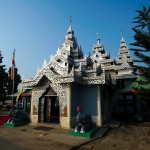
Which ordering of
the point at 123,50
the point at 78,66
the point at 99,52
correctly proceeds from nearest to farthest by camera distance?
the point at 78,66 → the point at 123,50 → the point at 99,52

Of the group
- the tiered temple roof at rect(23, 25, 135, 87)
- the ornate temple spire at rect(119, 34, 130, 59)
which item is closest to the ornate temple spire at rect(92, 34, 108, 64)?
the tiered temple roof at rect(23, 25, 135, 87)

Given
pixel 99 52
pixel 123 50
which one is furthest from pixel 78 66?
pixel 123 50

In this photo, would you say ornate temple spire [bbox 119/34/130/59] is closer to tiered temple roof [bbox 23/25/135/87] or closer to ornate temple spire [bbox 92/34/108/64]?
tiered temple roof [bbox 23/25/135/87]

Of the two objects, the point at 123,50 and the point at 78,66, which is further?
the point at 123,50

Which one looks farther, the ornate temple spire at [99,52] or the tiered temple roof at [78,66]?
the ornate temple spire at [99,52]

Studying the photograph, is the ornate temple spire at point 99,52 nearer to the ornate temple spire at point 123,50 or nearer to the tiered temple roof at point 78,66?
the tiered temple roof at point 78,66

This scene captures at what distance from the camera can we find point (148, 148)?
19.6 ft

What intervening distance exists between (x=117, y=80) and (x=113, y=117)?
11.9 feet

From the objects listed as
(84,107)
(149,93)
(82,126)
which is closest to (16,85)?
(84,107)

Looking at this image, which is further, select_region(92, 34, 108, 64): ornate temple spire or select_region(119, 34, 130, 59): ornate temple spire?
select_region(92, 34, 108, 64): ornate temple spire

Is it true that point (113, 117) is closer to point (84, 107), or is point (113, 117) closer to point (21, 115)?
point (84, 107)

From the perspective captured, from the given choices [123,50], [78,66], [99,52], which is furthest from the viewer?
[99,52]

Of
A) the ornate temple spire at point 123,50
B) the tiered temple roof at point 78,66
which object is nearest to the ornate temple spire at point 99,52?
the tiered temple roof at point 78,66

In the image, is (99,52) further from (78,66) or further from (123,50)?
(78,66)
